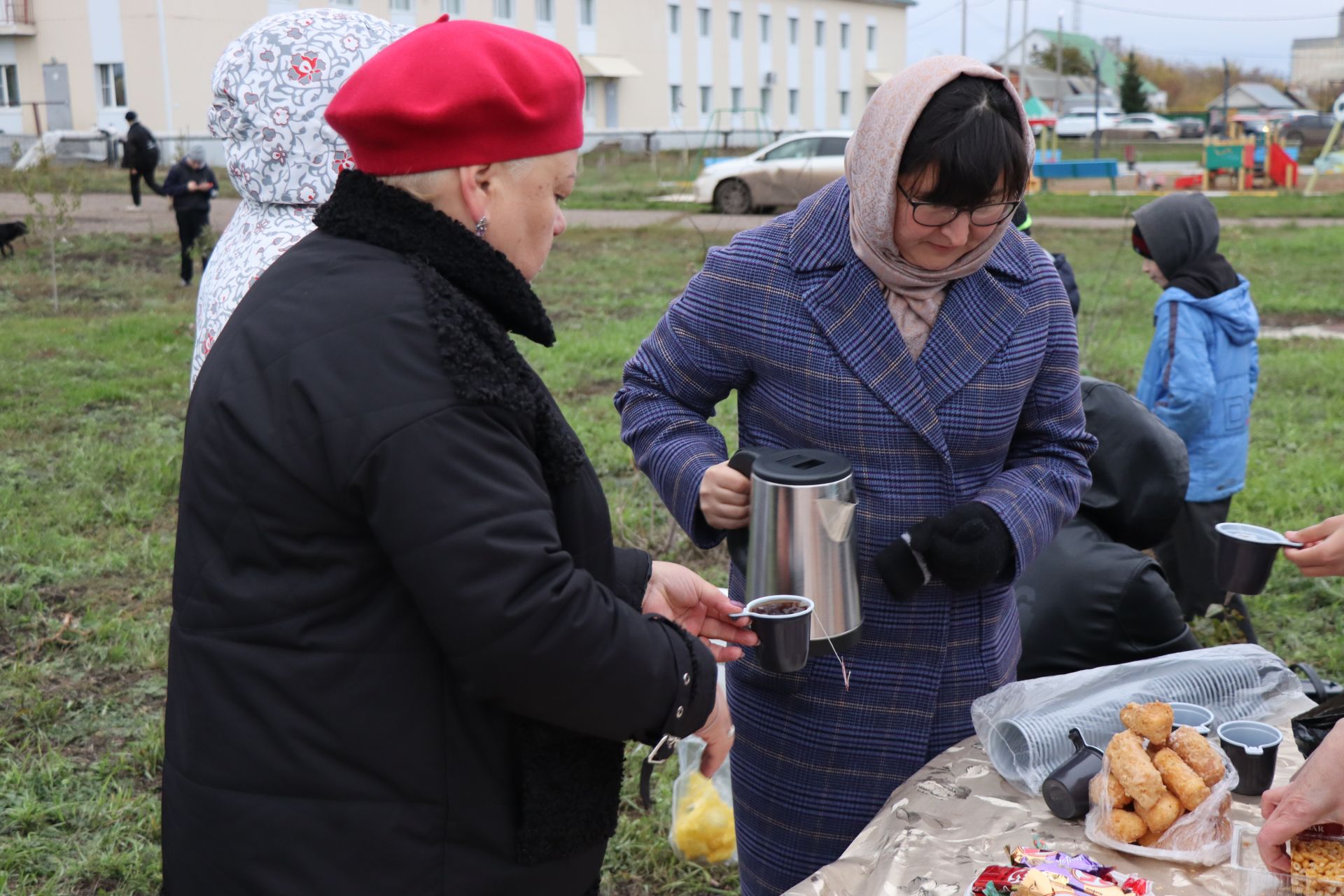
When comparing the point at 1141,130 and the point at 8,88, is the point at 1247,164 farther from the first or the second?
the point at 8,88

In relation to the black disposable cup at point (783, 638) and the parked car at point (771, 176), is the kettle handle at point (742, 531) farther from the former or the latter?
the parked car at point (771, 176)

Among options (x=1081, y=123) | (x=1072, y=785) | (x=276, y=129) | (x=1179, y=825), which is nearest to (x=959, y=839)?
(x=1072, y=785)

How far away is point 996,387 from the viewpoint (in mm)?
1931

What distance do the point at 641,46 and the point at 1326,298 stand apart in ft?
108

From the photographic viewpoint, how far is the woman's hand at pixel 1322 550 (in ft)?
6.56

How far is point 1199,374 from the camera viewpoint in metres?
4.30

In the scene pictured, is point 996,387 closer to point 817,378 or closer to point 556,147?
point 817,378

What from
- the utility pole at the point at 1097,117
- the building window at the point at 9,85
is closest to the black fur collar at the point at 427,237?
the utility pole at the point at 1097,117

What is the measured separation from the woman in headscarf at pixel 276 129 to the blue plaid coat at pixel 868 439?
2.53 ft

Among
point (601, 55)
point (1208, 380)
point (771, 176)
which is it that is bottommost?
point (1208, 380)

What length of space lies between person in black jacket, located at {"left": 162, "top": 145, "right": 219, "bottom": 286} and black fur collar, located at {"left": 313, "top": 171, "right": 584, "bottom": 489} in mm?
11621

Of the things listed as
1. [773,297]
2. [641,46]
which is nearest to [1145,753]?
[773,297]

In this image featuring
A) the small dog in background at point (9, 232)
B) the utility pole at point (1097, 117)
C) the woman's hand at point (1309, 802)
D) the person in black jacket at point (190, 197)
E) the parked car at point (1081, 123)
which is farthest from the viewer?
the parked car at point (1081, 123)

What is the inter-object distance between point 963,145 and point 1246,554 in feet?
2.83
